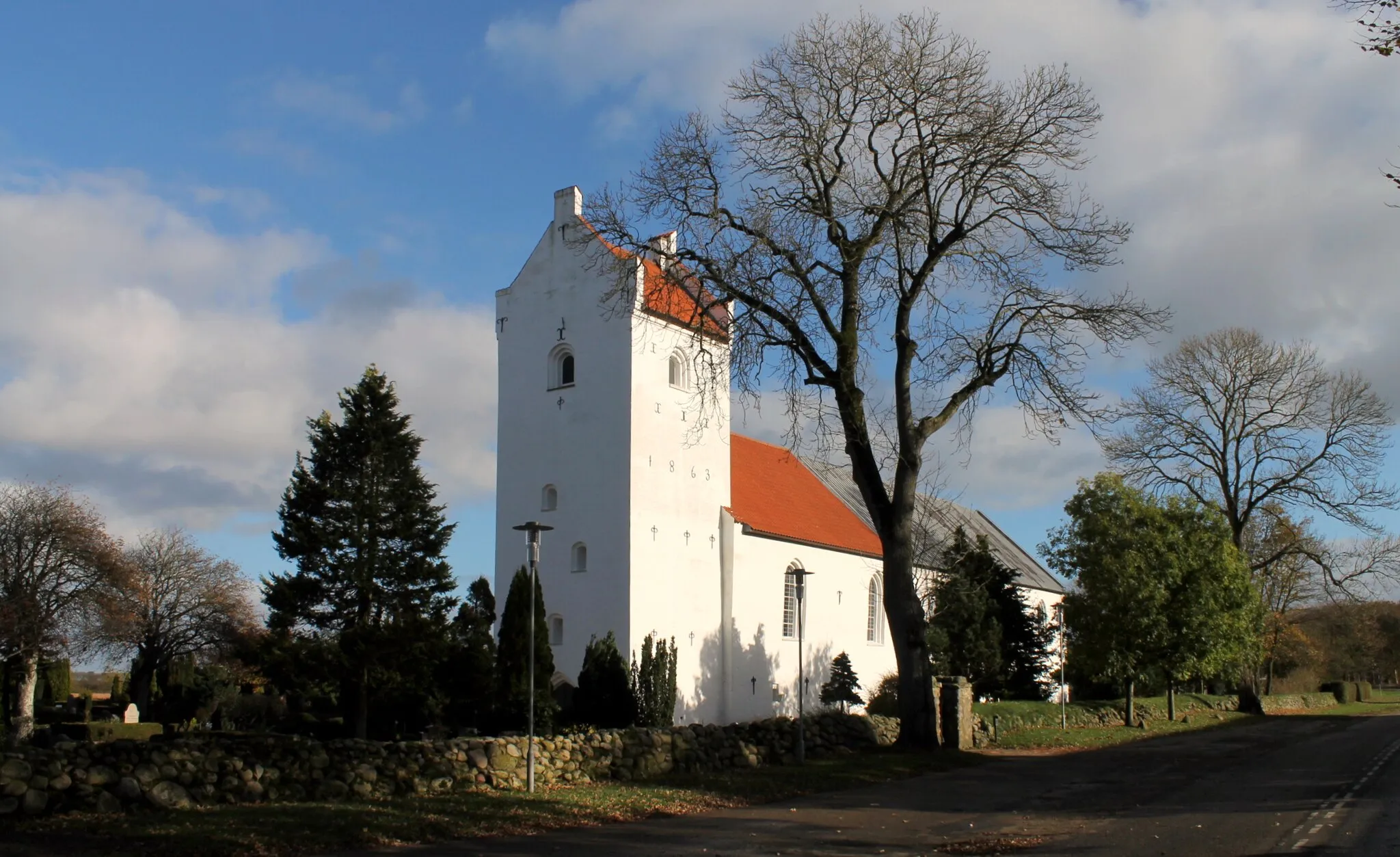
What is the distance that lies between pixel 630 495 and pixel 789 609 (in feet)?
28.7

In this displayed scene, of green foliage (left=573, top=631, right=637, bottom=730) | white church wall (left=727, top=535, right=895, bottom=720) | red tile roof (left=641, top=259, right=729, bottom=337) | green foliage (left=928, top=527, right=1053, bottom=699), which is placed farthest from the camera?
green foliage (left=928, top=527, right=1053, bottom=699)

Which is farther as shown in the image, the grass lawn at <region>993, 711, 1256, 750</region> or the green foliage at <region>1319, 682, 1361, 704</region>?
the green foliage at <region>1319, 682, 1361, 704</region>

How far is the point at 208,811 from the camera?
11766mm

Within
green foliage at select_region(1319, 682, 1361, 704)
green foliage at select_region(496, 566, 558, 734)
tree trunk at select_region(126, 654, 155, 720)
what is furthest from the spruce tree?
green foliage at select_region(1319, 682, 1361, 704)

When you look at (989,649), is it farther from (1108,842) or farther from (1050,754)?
(1108,842)

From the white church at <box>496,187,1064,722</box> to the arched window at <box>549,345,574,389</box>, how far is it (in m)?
0.04

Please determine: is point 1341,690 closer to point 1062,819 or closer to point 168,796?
point 1062,819

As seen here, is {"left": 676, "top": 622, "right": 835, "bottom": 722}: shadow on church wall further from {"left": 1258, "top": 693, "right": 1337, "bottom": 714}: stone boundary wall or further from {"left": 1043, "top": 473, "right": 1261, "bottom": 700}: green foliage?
{"left": 1258, "top": 693, "right": 1337, "bottom": 714}: stone boundary wall

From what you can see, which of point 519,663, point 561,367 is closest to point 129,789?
point 519,663

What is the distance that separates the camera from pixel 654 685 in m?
27.2

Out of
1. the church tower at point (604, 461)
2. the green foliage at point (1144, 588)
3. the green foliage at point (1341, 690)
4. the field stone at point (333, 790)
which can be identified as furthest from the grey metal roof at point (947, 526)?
the field stone at point (333, 790)

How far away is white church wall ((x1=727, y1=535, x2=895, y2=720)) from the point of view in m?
32.0

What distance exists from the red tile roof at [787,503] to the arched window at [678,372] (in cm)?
423

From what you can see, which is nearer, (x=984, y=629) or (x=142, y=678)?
(x=984, y=629)
